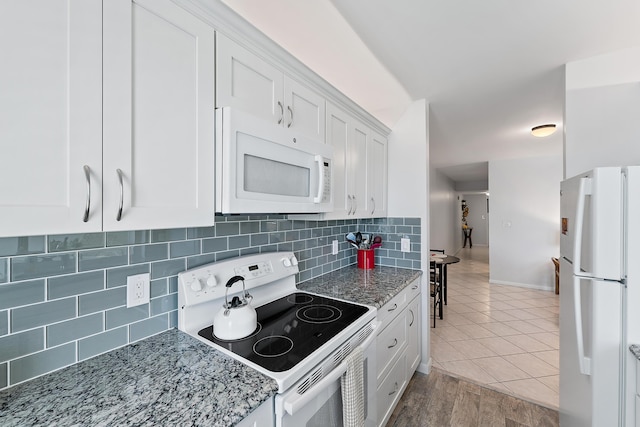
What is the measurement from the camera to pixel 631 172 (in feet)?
3.63

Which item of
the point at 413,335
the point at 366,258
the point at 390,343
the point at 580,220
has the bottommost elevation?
the point at 413,335

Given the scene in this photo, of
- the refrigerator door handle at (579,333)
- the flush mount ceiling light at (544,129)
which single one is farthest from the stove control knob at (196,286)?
the flush mount ceiling light at (544,129)

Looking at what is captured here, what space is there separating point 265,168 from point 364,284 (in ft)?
3.86

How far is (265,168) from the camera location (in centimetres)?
118

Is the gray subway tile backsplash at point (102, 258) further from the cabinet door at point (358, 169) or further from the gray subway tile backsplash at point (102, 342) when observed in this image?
the cabinet door at point (358, 169)

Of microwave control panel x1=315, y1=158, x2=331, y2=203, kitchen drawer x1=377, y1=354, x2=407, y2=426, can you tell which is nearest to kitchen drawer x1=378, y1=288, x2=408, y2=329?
kitchen drawer x1=377, y1=354, x2=407, y2=426

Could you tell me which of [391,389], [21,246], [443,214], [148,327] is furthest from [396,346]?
[443,214]

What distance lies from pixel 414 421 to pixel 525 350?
1.79 meters

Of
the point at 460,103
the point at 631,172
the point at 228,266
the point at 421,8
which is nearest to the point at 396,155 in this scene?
the point at 460,103

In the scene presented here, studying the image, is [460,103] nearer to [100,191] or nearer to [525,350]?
[525,350]

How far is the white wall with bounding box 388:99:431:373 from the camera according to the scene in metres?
2.43

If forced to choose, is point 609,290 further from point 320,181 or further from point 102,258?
point 102,258

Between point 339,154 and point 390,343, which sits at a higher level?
point 339,154

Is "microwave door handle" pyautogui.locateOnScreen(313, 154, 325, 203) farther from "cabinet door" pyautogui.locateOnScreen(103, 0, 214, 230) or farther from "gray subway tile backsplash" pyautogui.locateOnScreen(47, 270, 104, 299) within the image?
"gray subway tile backsplash" pyautogui.locateOnScreen(47, 270, 104, 299)
